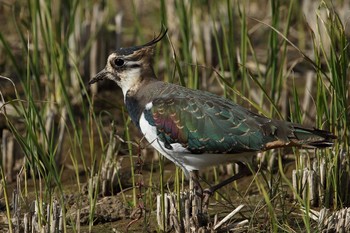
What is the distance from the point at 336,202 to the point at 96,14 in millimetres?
4575

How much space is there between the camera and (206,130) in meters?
6.43

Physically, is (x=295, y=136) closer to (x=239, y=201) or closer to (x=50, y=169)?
(x=239, y=201)

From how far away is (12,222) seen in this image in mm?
6176

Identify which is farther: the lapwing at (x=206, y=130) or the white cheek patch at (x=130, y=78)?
the white cheek patch at (x=130, y=78)

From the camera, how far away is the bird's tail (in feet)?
20.2

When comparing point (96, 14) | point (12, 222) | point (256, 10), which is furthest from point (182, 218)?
point (256, 10)

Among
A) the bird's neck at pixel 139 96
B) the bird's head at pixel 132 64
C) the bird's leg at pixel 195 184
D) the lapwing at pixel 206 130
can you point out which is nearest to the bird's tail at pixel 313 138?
the lapwing at pixel 206 130

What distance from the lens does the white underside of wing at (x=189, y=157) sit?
6.46 m

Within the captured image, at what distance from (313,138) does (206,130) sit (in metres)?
0.75

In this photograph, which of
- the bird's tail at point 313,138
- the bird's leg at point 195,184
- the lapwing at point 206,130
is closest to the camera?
the bird's tail at point 313,138

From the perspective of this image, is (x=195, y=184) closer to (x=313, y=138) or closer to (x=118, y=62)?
(x=313, y=138)

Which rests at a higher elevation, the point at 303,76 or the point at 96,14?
the point at 96,14

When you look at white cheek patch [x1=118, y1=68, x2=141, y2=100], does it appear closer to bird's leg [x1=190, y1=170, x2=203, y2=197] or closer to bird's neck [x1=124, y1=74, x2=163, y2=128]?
bird's neck [x1=124, y1=74, x2=163, y2=128]

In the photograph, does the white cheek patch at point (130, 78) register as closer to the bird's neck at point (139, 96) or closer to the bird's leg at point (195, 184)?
the bird's neck at point (139, 96)
